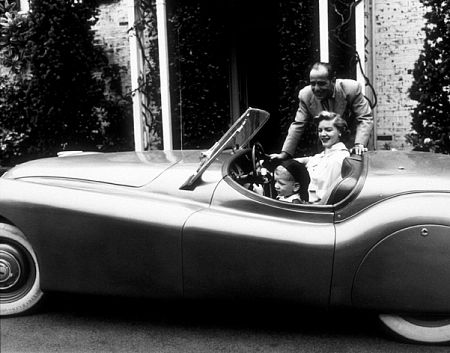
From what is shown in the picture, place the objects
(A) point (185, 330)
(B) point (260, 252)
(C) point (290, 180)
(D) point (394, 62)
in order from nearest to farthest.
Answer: (B) point (260, 252) < (A) point (185, 330) < (C) point (290, 180) < (D) point (394, 62)

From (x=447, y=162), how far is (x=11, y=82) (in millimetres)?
7372

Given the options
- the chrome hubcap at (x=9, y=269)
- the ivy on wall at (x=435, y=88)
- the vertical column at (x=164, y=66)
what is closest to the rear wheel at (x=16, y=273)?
the chrome hubcap at (x=9, y=269)

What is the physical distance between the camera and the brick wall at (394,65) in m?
7.78

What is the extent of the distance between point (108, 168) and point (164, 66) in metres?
4.68

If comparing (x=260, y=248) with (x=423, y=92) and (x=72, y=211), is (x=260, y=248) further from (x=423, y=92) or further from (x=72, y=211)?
(x=423, y=92)

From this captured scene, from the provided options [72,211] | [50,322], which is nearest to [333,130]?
[72,211]

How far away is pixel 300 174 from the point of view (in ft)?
12.3

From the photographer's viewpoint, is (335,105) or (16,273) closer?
(16,273)

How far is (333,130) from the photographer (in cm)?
391

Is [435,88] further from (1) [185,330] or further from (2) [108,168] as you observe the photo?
(1) [185,330]

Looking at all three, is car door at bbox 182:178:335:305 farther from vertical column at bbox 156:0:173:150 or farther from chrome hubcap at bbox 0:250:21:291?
vertical column at bbox 156:0:173:150

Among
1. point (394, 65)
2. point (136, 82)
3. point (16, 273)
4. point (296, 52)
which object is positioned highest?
point (296, 52)

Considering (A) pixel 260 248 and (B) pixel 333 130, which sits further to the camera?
(B) pixel 333 130

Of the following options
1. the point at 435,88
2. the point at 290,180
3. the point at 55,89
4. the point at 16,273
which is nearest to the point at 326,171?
the point at 290,180
